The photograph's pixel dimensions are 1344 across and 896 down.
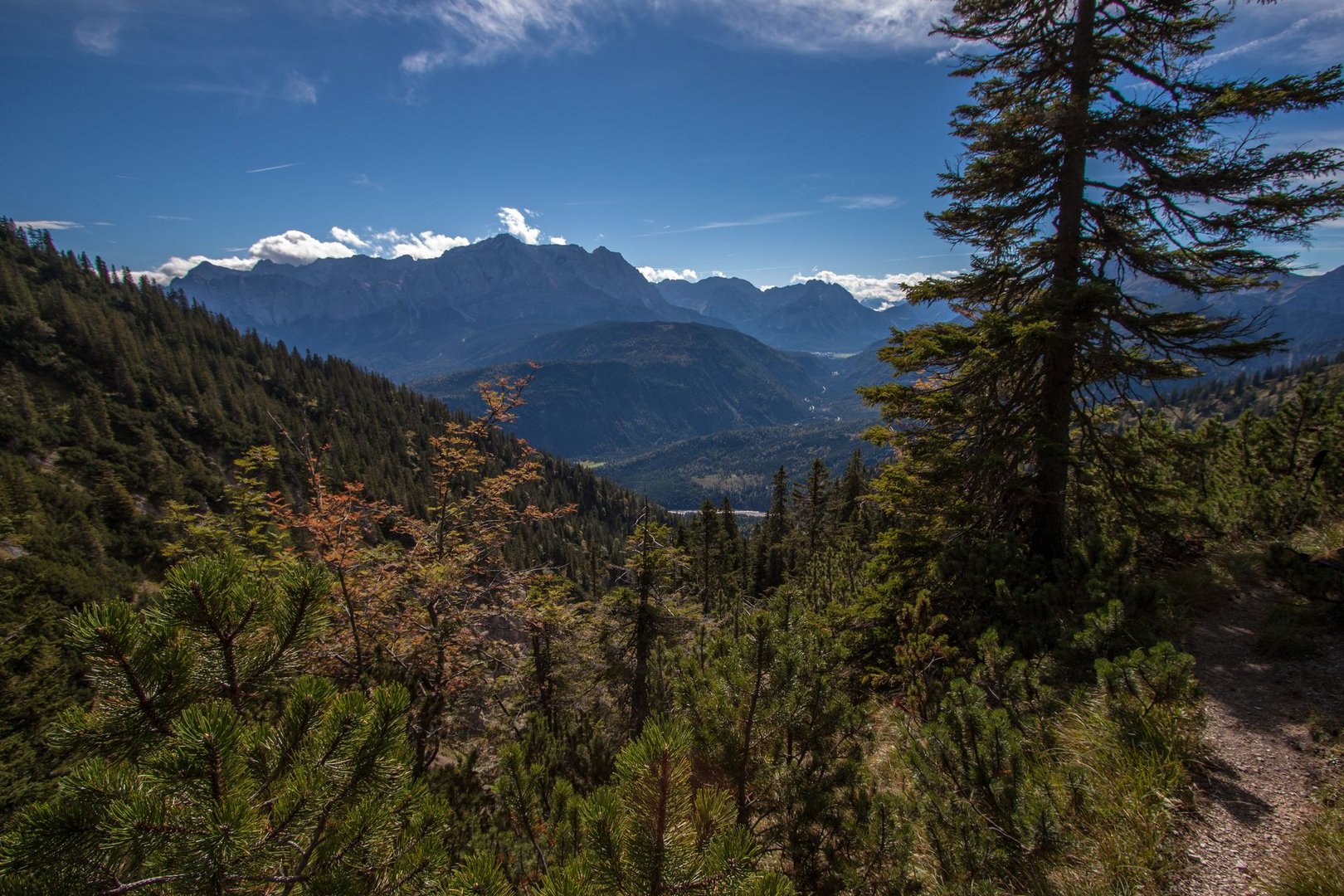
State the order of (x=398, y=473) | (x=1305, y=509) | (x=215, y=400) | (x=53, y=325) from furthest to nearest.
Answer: (x=398, y=473)
(x=215, y=400)
(x=53, y=325)
(x=1305, y=509)

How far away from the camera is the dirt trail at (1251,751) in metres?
3.83

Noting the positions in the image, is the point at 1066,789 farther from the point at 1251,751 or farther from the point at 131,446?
the point at 131,446

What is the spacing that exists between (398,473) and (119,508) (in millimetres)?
66505

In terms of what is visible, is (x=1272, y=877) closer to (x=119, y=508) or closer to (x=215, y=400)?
(x=119, y=508)

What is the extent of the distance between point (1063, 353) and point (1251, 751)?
659 centimetres

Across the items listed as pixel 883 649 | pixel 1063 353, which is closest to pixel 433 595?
pixel 883 649

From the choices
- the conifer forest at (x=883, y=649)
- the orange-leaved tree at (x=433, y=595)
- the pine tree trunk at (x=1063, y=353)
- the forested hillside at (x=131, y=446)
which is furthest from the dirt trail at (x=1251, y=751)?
the orange-leaved tree at (x=433, y=595)

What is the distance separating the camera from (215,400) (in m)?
104

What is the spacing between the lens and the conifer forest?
7.16ft

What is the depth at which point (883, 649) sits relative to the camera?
948cm

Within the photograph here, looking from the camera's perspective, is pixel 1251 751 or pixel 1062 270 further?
pixel 1062 270

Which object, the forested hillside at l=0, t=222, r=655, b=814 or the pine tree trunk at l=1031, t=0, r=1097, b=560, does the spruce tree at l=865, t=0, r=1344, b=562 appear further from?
the forested hillside at l=0, t=222, r=655, b=814

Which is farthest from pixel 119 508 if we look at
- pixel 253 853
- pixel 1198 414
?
pixel 1198 414

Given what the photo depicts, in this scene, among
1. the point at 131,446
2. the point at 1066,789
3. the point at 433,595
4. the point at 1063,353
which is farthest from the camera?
the point at 131,446
